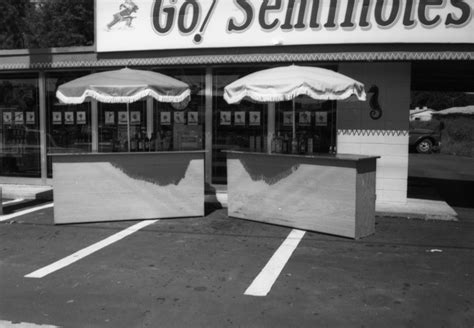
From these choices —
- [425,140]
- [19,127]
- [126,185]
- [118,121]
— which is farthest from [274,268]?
[425,140]

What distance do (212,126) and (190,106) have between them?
636 millimetres

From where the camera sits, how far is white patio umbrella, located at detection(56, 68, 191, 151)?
7.82 m

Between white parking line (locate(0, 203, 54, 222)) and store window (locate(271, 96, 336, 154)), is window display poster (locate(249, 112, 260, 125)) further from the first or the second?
white parking line (locate(0, 203, 54, 222))

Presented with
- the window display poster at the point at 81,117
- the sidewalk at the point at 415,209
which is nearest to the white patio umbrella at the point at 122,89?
the sidewalk at the point at 415,209

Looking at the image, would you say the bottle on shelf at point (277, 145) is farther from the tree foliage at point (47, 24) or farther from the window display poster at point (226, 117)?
the tree foliage at point (47, 24)

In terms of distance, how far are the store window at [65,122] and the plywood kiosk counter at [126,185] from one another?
2.99m

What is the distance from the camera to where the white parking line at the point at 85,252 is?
5582 millimetres

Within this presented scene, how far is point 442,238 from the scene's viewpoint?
726cm

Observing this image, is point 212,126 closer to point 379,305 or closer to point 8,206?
point 8,206

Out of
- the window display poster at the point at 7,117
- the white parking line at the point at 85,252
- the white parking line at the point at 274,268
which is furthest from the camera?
the window display poster at the point at 7,117

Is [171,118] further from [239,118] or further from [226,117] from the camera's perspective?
[239,118]

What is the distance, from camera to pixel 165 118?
10.5 metres

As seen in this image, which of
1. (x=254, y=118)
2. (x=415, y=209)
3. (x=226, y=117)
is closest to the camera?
(x=415, y=209)

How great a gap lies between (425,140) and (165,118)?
765 inches
